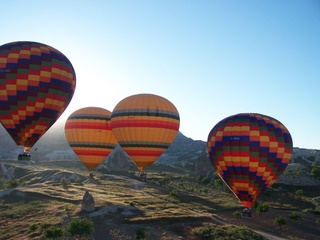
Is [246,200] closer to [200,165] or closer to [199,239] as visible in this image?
[199,239]

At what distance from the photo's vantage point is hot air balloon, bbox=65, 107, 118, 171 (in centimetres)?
4616

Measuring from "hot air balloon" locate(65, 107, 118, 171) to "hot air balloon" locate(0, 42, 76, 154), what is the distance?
8.70 m

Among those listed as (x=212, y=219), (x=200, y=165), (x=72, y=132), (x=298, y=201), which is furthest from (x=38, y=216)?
(x=200, y=165)

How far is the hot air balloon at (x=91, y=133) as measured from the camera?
4616 cm

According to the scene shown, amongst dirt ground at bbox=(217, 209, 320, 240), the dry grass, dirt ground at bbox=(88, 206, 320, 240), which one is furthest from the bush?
dirt ground at bbox=(217, 209, 320, 240)

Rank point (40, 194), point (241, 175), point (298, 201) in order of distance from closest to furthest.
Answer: point (241, 175)
point (40, 194)
point (298, 201)

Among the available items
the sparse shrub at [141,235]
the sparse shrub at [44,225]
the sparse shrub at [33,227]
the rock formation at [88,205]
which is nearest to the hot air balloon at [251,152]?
the sparse shrub at [141,235]

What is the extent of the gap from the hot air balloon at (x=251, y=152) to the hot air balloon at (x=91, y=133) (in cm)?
1579

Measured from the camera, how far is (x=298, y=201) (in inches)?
2709

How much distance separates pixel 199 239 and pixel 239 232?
5025mm

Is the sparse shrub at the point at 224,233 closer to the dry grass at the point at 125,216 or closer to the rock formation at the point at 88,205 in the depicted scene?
the dry grass at the point at 125,216

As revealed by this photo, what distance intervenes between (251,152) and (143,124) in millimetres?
12544

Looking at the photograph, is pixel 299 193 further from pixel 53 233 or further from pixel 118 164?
pixel 118 164

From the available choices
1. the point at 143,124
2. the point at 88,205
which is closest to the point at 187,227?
the point at 143,124
